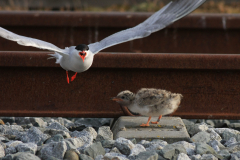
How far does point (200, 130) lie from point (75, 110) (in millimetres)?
1639

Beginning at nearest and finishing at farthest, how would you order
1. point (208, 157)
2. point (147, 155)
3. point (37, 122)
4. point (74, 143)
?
point (147, 155) < point (208, 157) < point (74, 143) < point (37, 122)

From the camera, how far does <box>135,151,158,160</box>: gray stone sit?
3840 mm

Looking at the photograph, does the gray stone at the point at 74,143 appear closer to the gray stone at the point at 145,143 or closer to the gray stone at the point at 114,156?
the gray stone at the point at 114,156

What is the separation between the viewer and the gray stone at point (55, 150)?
3.95 m

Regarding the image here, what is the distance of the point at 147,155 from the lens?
390 centimetres

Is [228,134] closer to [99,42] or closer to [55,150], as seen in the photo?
[99,42]

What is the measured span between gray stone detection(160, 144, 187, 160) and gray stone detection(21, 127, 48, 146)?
1393 millimetres

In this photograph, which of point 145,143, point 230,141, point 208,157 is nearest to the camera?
point 208,157

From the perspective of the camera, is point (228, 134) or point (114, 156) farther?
point (228, 134)

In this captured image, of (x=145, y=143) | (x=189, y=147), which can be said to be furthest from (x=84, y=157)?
(x=189, y=147)

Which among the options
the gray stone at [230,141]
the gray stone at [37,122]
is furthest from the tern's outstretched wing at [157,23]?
the gray stone at [37,122]

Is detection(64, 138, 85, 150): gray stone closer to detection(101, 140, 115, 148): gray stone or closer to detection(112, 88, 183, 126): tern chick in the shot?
detection(101, 140, 115, 148): gray stone

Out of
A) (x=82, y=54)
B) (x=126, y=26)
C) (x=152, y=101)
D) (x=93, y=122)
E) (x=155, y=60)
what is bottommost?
(x=93, y=122)

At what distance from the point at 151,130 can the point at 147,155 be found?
1048 mm
